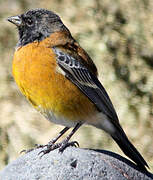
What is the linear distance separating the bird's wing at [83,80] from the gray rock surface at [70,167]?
77 centimetres

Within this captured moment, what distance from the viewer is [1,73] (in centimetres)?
992

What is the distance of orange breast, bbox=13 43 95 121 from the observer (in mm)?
5957

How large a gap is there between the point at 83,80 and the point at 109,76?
8.47 ft

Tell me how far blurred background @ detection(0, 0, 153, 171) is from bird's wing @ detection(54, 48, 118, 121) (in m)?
1.93

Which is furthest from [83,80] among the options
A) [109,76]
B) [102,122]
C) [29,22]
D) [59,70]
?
[109,76]

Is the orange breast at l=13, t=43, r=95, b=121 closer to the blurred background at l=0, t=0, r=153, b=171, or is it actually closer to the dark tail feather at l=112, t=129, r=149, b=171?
the dark tail feather at l=112, t=129, r=149, b=171

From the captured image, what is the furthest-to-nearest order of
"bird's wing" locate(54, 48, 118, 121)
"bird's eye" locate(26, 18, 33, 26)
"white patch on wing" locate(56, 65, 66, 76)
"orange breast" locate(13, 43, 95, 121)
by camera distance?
"bird's eye" locate(26, 18, 33, 26), "bird's wing" locate(54, 48, 118, 121), "white patch on wing" locate(56, 65, 66, 76), "orange breast" locate(13, 43, 95, 121)

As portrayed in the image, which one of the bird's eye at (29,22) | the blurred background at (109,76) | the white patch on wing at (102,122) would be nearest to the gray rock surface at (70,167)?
the white patch on wing at (102,122)

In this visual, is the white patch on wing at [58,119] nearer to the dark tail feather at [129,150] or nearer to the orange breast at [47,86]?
the orange breast at [47,86]

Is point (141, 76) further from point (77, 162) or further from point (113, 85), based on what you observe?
point (77, 162)

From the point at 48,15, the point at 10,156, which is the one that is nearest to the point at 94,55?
the point at 10,156

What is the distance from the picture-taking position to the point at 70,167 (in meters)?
5.23

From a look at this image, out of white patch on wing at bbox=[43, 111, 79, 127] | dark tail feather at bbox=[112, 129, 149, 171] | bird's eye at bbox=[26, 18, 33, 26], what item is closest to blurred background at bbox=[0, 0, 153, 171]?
dark tail feather at bbox=[112, 129, 149, 171]

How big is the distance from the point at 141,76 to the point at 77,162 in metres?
3.80
